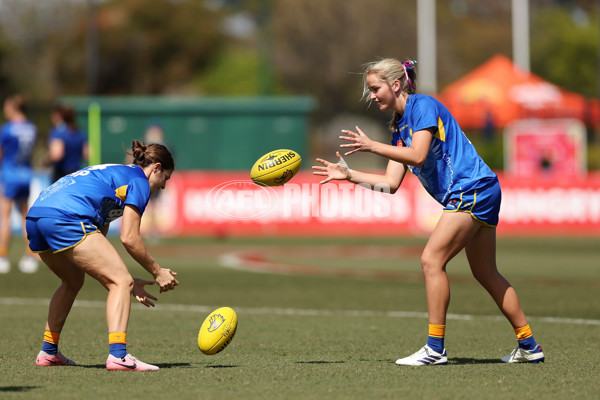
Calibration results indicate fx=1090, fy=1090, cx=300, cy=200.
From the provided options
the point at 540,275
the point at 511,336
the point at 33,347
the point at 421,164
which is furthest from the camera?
the point at 540,275

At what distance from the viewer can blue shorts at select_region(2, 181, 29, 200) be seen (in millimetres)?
16141

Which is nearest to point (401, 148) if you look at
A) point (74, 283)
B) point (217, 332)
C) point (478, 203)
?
point (478, 203)

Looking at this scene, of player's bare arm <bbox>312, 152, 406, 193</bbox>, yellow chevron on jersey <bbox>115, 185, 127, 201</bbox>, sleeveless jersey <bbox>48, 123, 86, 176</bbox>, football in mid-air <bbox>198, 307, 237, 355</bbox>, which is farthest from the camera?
sleeveless jersey <bbox>48, 123, 86, 176</bbox>

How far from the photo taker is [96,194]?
747cm

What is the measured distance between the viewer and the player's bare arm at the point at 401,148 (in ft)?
24.6

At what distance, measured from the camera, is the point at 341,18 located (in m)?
68.6

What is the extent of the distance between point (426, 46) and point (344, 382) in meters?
42.0

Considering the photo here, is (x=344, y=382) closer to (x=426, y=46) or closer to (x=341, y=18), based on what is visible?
(x=426, y=46)

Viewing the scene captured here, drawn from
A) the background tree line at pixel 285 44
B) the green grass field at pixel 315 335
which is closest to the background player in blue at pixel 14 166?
the green grass field at pixel 315 335

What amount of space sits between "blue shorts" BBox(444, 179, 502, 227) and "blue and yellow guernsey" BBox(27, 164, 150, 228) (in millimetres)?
2190

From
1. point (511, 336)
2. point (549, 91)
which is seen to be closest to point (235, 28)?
point (549, 91)

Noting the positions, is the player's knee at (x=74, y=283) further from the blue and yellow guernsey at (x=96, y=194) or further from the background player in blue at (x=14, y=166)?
the background player in blue at (x=14, y=166)

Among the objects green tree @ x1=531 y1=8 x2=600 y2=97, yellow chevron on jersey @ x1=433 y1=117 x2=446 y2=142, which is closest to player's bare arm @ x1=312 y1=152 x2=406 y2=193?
yellow chevron on jersey @ x1=433 y1=117 x2=446 y2=142

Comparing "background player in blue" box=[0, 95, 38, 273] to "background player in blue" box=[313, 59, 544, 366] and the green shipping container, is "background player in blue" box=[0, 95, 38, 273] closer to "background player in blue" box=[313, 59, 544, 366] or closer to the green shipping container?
"background player in blue" box=[313, 59, 544, 366]
